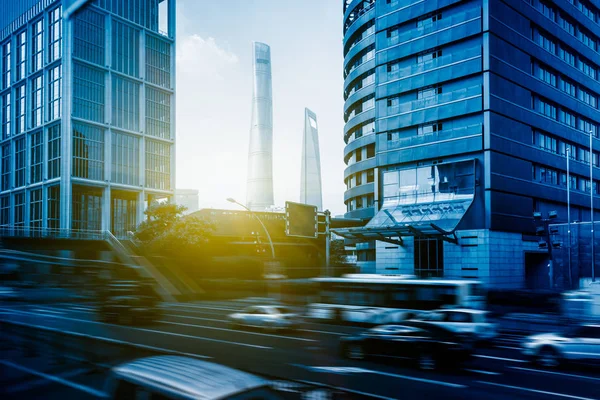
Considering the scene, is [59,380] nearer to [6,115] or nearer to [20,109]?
[20,109]

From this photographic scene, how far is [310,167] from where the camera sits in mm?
125125

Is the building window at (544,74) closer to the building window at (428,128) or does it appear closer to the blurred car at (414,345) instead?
the building window at (428,128)

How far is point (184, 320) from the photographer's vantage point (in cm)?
2236

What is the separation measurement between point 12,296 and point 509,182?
3651 centimetres

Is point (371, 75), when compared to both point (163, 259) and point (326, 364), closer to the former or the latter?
point (163, 259)

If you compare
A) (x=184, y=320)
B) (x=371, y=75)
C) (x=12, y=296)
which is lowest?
(x=184, y=320)

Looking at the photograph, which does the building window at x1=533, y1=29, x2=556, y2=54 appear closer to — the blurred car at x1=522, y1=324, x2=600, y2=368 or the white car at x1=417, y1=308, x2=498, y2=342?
the white car at x1=417, y1=308, x2=498, y2=342

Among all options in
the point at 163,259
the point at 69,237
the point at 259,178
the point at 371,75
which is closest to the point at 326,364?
the point at 163,259

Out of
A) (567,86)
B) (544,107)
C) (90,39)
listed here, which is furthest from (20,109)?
(567,86)

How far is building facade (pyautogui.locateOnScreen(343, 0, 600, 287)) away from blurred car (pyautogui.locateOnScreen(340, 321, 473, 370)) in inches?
1003

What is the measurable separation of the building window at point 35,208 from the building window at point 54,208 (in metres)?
2.81

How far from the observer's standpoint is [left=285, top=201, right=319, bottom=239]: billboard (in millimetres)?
34219

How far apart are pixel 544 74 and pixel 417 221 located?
62.7 feet

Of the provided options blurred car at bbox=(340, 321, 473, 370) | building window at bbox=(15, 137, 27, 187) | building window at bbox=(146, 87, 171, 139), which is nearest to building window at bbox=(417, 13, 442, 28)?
blurred car at bbox=(340, 321, 473, 370)
